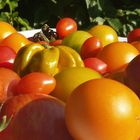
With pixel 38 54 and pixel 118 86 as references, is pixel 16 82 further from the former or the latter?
pixel 118 86

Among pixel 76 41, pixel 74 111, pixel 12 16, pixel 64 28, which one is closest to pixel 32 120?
pixel 74 111

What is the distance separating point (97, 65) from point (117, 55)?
88 millimetres

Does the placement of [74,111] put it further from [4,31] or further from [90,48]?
[4,31]

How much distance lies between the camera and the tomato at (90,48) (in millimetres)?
1351

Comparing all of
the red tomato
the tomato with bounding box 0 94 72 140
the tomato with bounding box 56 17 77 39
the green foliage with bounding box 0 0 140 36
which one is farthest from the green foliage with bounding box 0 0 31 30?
the tomato with bounding box 0 94 72 140

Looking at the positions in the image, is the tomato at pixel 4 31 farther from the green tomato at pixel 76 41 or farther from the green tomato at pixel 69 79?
the green tomato at pixel 69 79

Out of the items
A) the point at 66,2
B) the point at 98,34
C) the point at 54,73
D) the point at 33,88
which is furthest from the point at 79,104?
the point at 66,2

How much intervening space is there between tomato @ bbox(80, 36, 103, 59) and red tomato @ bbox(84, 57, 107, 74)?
92 millimetres

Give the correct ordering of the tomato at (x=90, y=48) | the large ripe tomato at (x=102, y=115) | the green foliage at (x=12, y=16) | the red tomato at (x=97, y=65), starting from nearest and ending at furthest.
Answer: the large ripe tomato at (x=102, y=115), the red tomato at (x=97, y=65), the tomato at (x=90, y=48), the green foliage at (x=12, y=16)

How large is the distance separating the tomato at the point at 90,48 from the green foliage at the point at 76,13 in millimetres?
1255

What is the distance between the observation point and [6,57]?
124cm

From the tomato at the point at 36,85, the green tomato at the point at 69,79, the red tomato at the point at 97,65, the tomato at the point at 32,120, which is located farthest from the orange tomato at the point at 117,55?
the tomato at the point at 32,120

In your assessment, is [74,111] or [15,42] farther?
[15,42]

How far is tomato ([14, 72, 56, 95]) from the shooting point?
39.2 inches
